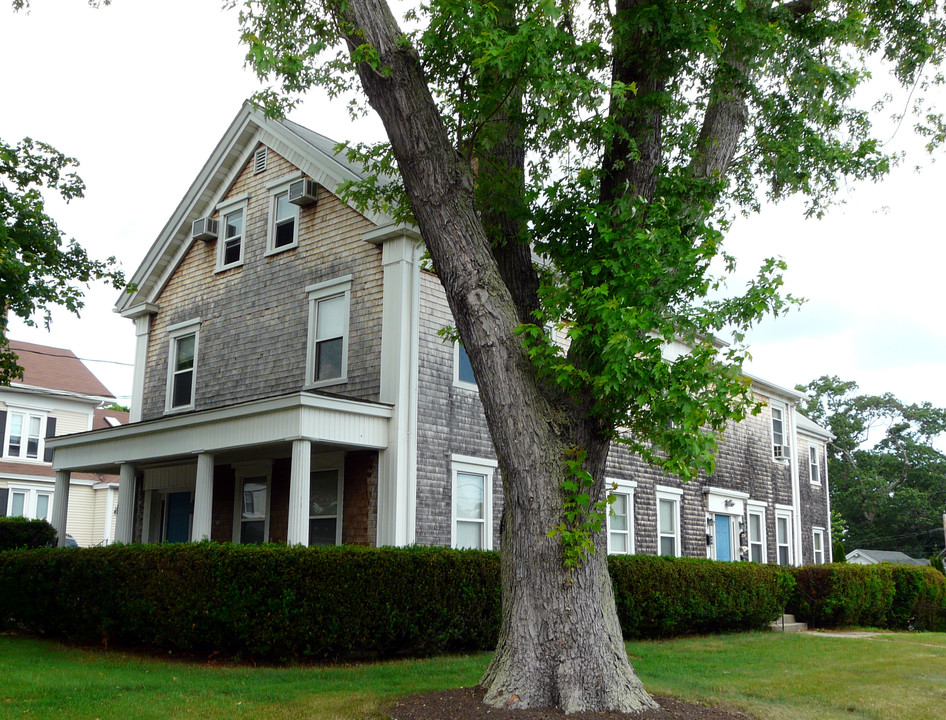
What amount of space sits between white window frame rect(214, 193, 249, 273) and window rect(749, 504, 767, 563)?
14.4 meters

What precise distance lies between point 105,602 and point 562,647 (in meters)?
7.18

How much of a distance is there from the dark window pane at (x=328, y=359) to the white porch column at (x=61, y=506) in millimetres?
5332

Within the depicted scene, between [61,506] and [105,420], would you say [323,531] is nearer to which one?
[61,506]

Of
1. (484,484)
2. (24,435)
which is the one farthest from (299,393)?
(24,435)

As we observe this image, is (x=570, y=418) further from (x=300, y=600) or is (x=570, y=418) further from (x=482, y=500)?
(x=482, y=500)

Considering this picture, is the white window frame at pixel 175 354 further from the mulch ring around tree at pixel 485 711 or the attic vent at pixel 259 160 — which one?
the mulch ring around tree at pixel 485 711

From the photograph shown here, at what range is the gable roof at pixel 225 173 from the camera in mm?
16141

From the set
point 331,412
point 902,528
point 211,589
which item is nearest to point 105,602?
point 211,589

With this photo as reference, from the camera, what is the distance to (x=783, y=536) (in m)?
24.6

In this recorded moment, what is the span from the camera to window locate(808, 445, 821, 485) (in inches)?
1073

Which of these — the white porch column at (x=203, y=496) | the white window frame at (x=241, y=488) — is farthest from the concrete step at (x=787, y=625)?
the white porch column at (x=203, y=496)

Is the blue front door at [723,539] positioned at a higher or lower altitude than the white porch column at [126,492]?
lower

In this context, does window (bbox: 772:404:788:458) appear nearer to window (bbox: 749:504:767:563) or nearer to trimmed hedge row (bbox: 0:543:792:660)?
window (bbox: 749:504:767:563)

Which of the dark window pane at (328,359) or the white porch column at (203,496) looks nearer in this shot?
the white porch column at (203,496)
